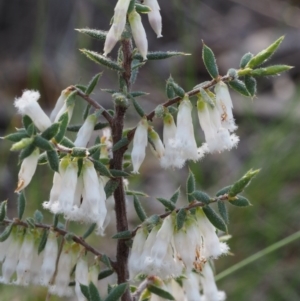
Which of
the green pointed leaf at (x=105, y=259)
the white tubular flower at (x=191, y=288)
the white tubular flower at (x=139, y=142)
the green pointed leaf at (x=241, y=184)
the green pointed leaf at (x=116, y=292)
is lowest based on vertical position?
→ the green pointed leaf at (x=116, y=292)

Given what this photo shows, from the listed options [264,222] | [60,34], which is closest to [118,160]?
[264,222]

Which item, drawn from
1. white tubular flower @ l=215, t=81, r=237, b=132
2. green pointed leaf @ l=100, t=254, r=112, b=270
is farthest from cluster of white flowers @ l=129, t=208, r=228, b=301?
white tubular flower @ l=215, t=81, r=237, b=132

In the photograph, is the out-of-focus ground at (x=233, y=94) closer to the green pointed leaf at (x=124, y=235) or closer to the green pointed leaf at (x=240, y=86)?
the green pointed leaf at (x=124, y=235)

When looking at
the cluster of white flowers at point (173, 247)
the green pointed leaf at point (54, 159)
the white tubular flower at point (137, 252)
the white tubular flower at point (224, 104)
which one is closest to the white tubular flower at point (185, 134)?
the white tubular flower at point (224, 104)

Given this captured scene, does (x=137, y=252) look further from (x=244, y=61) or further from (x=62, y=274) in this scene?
(x=244, y=61)

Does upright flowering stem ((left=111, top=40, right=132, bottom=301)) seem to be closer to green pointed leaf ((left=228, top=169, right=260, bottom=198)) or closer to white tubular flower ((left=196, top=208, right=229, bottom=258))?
white tubular flower ((left=196, top=208, right=229, bottom=258))

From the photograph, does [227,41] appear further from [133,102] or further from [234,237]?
[133,102]

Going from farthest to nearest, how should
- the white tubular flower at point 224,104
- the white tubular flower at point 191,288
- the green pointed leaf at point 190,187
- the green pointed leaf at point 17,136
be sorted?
the white tubular flower at point 191,288, the green pointed leaf at point 190,187, the white tubular flower at point 224,104, the green pointed leaf at point 17,136
